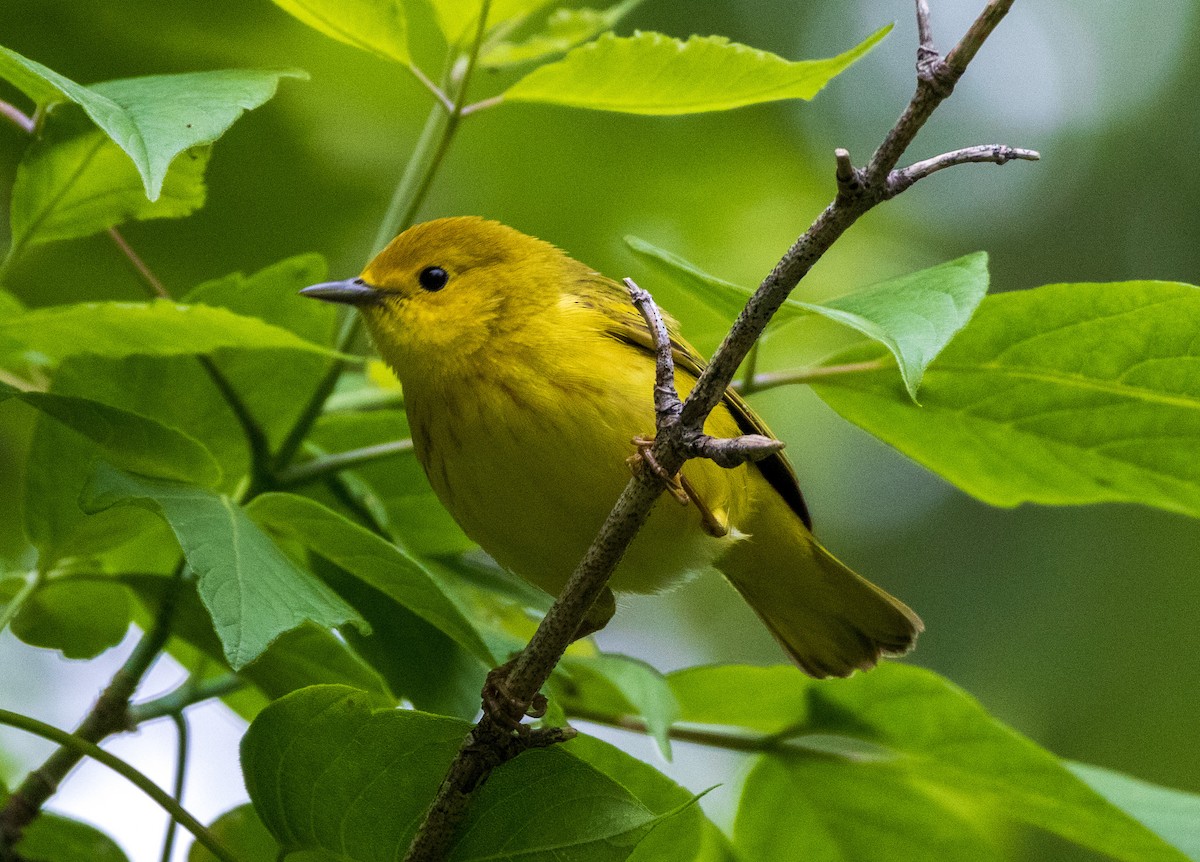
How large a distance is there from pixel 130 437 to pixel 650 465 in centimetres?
82

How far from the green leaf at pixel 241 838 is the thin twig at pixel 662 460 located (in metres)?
0.75

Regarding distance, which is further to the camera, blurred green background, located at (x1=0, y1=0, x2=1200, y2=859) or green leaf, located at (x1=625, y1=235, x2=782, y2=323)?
blurred green background, located at (x1=0, y1=0, x2=1200, y2=859)

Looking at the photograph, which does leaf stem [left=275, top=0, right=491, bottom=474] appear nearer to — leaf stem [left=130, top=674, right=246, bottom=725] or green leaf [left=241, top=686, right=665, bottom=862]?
leaf stem [left=130, top=674, right=246, bottom=725]

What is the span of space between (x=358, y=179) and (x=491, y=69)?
1.66m

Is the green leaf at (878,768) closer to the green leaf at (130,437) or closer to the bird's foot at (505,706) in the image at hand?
the bird's foot at (505,706)

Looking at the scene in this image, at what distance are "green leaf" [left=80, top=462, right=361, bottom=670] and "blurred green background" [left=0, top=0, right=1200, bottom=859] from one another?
1296mm

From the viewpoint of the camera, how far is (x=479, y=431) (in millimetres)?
2812

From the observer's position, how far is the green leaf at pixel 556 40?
2695 millimetres

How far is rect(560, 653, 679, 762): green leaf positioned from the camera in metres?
2.29

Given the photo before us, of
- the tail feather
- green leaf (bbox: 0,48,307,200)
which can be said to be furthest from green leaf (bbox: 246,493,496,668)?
the tail feather

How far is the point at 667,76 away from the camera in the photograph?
2205 millimetres

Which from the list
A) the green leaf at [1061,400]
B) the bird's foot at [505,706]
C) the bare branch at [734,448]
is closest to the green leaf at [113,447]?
the bird's foot at [505,706]

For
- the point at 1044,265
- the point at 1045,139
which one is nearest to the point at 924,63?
the point at 1045,139

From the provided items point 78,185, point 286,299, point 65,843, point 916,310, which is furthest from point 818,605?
point 78,185
